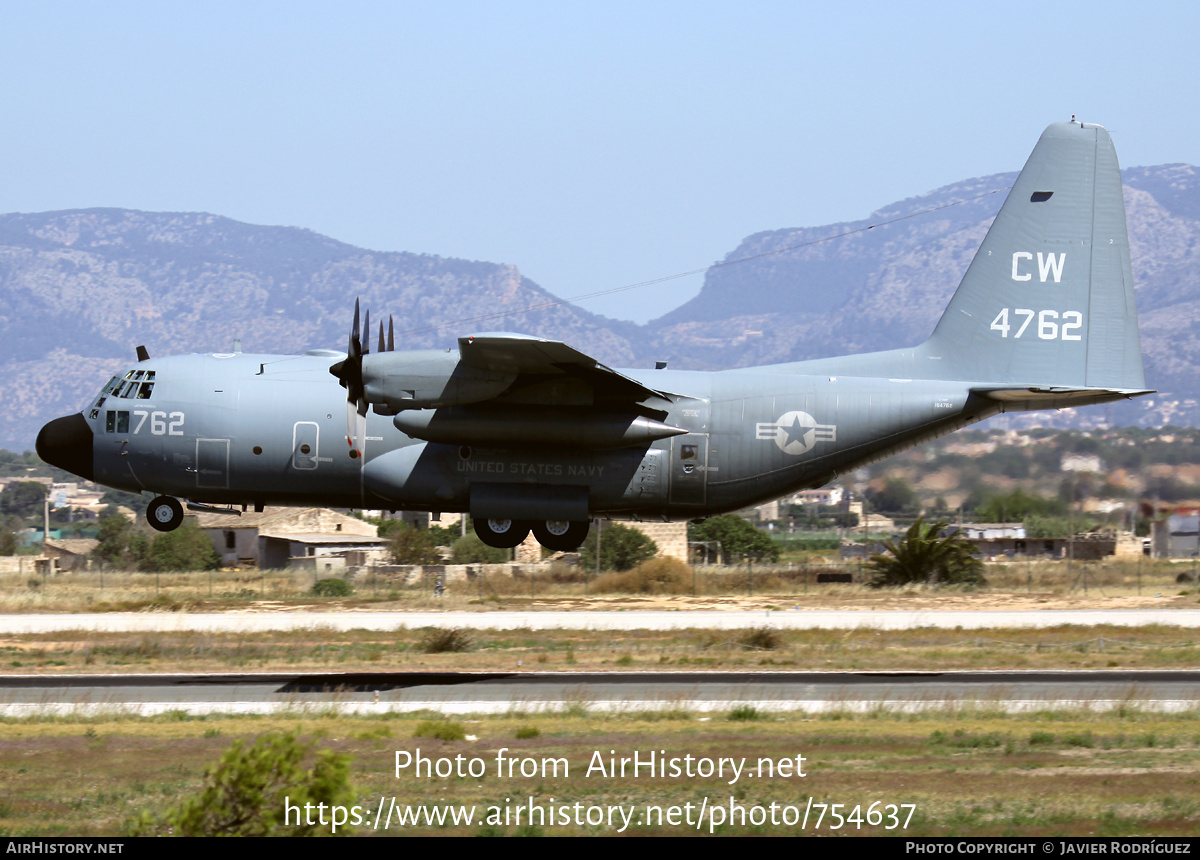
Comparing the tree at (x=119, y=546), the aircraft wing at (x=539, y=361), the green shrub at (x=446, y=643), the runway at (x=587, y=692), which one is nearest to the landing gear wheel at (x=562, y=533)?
the runway at (x=587, y=692)

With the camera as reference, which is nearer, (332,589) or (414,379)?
(414,379)

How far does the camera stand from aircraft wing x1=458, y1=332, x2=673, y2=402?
25188mm

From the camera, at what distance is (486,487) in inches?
1125

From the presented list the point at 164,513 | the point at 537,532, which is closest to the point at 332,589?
the point at 164,513

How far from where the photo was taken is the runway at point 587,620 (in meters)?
41.0

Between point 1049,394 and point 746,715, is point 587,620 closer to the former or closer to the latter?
point 1049,394

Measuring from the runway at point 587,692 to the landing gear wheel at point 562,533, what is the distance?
10.2ft

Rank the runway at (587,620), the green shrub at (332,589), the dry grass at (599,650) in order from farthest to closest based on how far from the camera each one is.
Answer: the green shrub at (332,589) → the runway at (587,620) → the dry grass at (599,650)

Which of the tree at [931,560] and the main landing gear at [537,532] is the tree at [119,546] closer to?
the tree at [931,560]

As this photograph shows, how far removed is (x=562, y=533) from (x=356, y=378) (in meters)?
6.15

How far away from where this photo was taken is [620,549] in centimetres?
6612

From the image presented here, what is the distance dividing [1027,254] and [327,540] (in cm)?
5715
